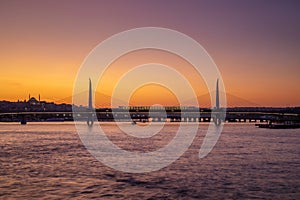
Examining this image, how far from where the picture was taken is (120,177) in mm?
31641

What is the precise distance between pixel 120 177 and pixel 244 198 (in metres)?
10.6

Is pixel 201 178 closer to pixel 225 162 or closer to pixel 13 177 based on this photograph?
pixel 225 162

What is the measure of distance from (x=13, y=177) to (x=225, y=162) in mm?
19604

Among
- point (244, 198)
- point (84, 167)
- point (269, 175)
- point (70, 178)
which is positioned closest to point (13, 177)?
point (70, 178)

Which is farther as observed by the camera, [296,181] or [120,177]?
[120,177]

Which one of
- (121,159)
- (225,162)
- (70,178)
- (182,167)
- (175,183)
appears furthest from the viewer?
(121,159)

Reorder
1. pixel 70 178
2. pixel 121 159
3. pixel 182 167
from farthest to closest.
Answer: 1. pixel 121 159
2. pixel 182 167
3. pixel 70 178

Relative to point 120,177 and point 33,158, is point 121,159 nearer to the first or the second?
point 33,158

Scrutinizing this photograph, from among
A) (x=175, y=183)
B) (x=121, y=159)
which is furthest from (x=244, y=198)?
(x=121, y=159)

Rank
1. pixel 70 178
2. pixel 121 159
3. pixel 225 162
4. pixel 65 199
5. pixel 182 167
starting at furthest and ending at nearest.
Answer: pixel 121 159 → pixel 225 162 → pixel 182 167 → pixel 70 178 → pixel 65 199

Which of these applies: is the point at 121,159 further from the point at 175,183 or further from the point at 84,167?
the point at 175,183

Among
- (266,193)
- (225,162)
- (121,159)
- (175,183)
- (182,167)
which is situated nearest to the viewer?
(266,193)

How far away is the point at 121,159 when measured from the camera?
43.8 metres

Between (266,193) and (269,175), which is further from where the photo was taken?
(269,175)
